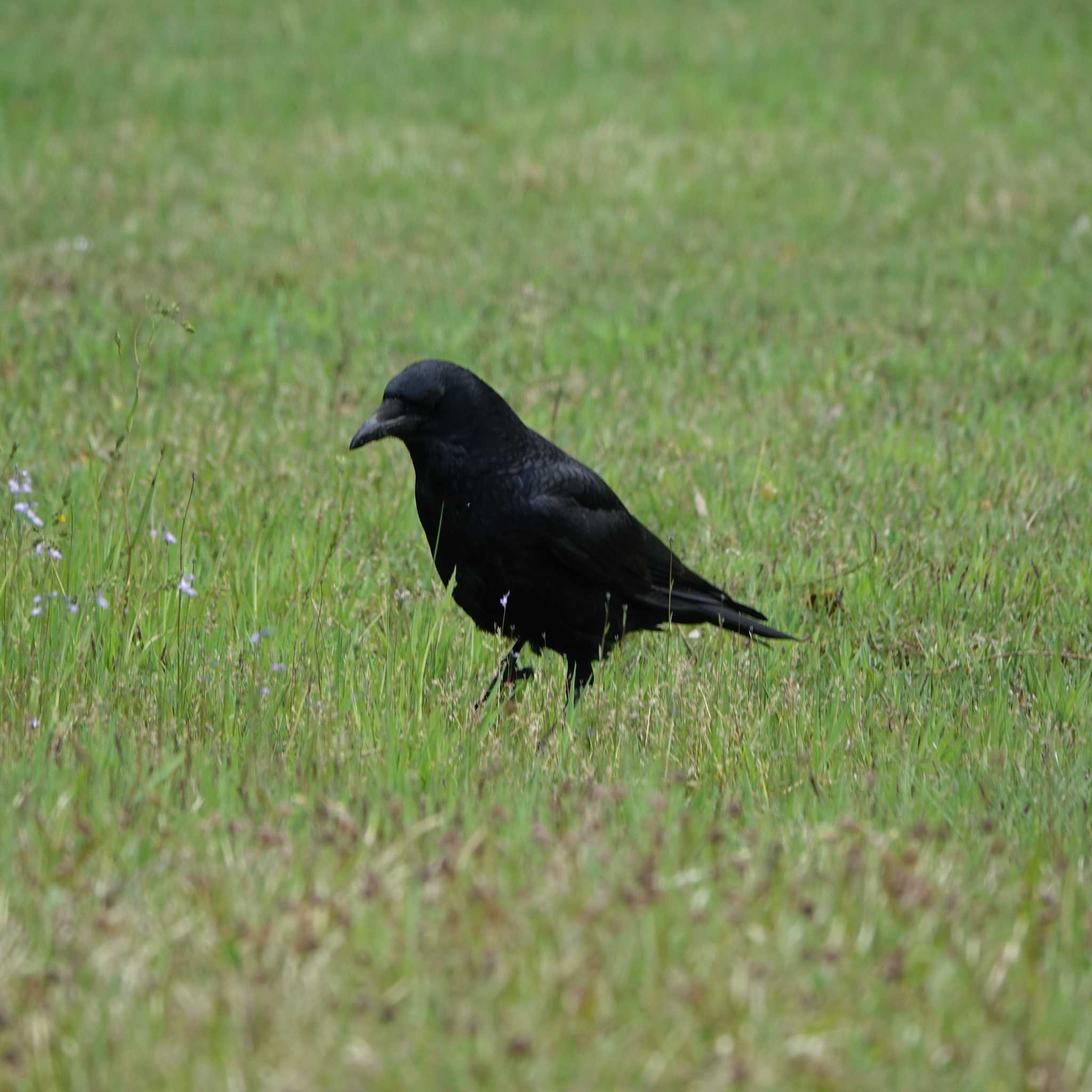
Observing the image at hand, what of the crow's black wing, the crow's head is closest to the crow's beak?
the crow's head

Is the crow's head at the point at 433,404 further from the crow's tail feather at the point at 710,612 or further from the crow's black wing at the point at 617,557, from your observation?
the crow's tail feather at the point at 710,612

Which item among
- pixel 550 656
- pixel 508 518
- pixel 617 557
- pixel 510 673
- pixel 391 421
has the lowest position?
pixel 550 656

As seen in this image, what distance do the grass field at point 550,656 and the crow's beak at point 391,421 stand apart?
0.52 metres

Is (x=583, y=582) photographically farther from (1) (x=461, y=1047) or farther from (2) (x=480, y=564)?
(1) (x=461, y=1047)

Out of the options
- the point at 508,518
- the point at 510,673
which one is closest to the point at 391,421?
the point at 508,518

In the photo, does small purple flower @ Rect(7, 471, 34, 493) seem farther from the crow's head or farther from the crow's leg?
the crow's leg

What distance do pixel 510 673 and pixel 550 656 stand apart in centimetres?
69

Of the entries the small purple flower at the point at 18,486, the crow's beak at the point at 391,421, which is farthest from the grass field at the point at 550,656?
the crow's beak at the point at 391,421

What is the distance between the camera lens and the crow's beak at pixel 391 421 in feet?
14.3

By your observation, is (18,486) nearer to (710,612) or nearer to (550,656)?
(550,656)

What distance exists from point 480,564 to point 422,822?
5.86 feet

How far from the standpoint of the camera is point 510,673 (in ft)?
14.8

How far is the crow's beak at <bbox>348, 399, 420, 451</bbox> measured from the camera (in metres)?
4.37

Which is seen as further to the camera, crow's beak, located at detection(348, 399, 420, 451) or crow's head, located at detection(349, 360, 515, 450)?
crow's head, located at detection(349, 360, 515, 450)
